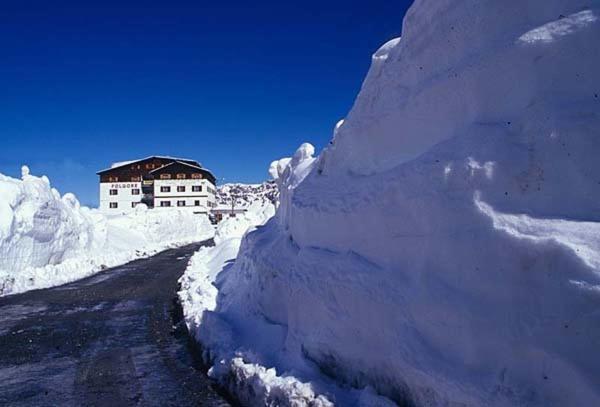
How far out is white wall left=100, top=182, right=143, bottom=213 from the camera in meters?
79.8

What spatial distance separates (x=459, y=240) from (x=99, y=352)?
25.1 ft

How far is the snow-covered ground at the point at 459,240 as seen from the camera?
14.0 feet

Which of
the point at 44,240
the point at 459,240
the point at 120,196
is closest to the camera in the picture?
the point at 459,240

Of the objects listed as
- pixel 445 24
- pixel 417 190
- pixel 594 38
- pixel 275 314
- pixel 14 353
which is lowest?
pixel 14 353

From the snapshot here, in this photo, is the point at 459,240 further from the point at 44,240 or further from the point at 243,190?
the point at 243,190

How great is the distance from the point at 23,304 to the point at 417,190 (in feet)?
44.1

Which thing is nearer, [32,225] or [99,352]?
[99,352]

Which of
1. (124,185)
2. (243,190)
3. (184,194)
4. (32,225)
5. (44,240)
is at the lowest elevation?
(44,240)

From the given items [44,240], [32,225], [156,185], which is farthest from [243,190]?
[32,225]

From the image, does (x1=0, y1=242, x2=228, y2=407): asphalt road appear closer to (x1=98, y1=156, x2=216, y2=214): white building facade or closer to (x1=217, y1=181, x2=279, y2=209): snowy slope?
(x1=98, y1=156, x2=216, y2=214): white building facade

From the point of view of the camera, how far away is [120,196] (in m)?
80.4

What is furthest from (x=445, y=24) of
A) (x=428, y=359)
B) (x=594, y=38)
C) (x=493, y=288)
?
(x=428, y=359)

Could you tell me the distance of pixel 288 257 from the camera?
9.49 meters

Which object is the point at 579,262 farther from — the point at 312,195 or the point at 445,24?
the point at 312,195
